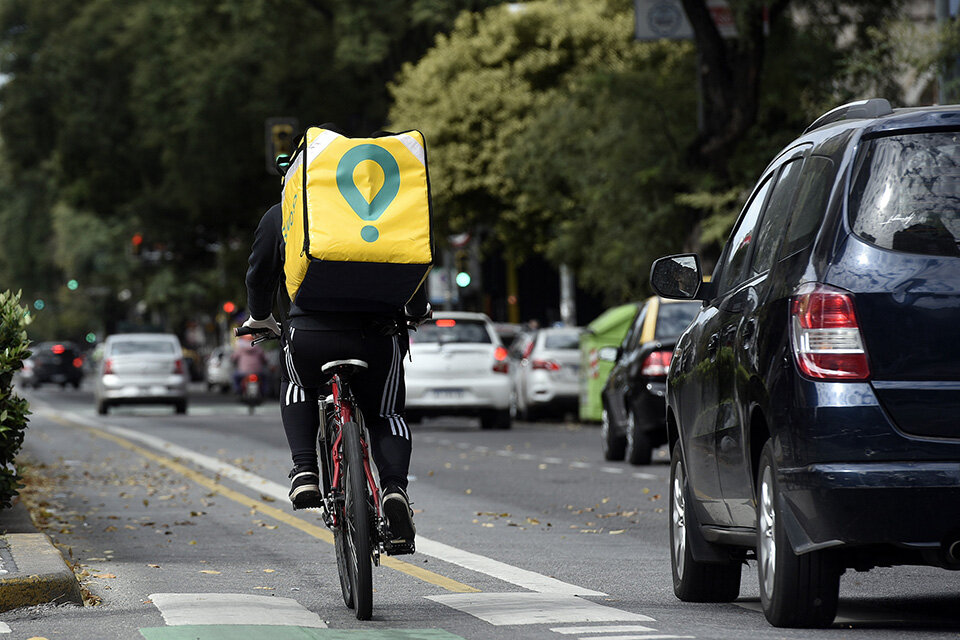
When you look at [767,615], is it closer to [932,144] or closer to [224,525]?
[932,144]

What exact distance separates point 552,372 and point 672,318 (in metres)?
12.3

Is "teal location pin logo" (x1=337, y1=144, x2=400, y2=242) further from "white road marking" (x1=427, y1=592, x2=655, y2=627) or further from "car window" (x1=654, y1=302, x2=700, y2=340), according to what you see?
"car window" (x1=654, y1=302, x2=700, y2=340)

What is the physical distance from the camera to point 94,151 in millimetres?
49625

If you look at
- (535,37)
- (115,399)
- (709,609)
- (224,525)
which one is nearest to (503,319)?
(535,37)

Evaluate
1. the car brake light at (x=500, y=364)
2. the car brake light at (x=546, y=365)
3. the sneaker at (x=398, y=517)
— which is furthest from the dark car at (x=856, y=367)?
the car brake light at (x=546, y=365)

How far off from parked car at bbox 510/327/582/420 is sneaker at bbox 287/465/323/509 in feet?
72.7

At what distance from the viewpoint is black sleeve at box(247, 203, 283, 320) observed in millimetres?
7910

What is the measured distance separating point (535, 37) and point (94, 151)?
50.1 ft

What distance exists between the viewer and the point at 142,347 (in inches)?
1412

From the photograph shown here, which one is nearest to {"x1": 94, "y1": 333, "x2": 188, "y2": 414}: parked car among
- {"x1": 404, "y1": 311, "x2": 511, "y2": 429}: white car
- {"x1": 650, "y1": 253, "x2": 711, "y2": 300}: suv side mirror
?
{"x1": 404, "y1": 311, "x2": 511, "y2": 429}: white car

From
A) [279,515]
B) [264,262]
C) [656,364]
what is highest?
[264,262]

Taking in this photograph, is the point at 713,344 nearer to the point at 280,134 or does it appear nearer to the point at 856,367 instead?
the point at 856,367

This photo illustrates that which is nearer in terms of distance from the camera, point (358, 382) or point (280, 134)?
point (358, 382)

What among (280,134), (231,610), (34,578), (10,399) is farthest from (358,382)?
(280,134)
